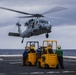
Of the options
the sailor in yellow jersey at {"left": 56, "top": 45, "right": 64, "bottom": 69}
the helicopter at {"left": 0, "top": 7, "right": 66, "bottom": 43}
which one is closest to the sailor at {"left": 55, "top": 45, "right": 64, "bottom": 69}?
the sailor in yellow jersey at {"left": 56, "top": 45, "right": 64, "bottom": 69}

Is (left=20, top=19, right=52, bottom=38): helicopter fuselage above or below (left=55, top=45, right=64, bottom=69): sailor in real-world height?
above

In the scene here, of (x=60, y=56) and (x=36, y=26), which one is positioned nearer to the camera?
(x=60, y=56)

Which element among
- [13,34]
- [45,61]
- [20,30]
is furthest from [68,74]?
[20,30]

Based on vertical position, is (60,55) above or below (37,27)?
below

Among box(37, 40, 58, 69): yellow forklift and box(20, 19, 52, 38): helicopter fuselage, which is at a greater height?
box(20, 19, 52, 38): helicopter fuselage

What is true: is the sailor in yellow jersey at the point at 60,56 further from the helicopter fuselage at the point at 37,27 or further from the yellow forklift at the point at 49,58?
the helicopter fuselage at the point at 37,27

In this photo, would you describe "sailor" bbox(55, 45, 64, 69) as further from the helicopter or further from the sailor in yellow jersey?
the helicopter

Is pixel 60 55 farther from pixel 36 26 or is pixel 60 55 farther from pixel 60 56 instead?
pixel 36 26

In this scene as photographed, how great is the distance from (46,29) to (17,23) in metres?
16.3

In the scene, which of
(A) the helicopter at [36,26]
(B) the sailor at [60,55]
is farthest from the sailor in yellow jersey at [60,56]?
(A) the helicopter at [36,26]

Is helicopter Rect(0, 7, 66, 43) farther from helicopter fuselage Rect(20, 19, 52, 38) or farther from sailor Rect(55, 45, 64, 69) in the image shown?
sailor Rect(55, 45, 64, 69)

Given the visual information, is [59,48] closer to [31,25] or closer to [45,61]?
[45,61]

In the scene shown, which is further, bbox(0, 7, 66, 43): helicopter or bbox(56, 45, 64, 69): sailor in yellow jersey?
bbox(0, 7, 66, 43): helicopter

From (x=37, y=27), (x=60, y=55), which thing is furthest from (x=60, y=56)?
(x=37, y=27)
